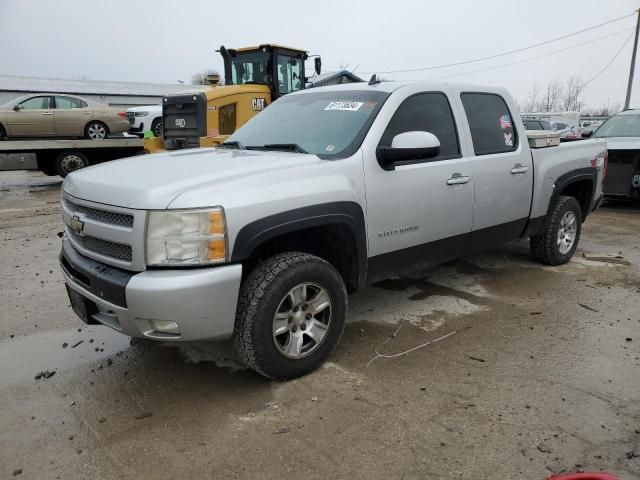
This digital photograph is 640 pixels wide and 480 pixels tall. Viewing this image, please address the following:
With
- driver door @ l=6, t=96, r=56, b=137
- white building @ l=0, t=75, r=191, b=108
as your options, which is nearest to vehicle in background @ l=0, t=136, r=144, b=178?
driver door @ l=6, t=96, r=56, b=137

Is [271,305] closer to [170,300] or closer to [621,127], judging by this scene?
[170,300]

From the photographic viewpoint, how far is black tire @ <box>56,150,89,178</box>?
1253 centimetres

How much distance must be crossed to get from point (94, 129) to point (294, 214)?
13048 millimetres

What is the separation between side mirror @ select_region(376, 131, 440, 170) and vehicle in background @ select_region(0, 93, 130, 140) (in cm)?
1272

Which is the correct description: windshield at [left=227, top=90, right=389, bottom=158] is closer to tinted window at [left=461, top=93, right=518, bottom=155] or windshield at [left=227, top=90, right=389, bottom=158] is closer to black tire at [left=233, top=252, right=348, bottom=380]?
black tire at [left=233, top=252, right=348, bottom=380]

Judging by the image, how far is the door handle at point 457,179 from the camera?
4.08 meters

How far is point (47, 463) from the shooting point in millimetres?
2562

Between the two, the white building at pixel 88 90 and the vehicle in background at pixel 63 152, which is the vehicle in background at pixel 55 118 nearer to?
the vehicle in background at pixel 63 152

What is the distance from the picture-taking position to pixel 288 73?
425 inches

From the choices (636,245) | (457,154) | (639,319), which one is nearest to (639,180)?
(636,245)

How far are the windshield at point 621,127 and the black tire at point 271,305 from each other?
8964 mm

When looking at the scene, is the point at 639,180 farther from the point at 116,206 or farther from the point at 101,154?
the point at 101,154

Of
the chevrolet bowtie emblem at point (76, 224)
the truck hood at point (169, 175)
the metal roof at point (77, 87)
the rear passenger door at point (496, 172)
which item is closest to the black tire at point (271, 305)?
the truck hood at point (169, 175)

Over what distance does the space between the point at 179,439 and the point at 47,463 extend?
0.65m
